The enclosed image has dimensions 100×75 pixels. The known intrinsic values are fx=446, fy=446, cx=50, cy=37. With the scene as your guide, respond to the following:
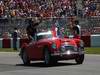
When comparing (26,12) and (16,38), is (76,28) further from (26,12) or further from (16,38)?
(26,12)

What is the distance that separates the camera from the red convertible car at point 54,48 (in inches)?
698

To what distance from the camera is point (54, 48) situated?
17688mm

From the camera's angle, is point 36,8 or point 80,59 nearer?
point 80,59

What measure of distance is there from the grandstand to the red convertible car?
556 inches

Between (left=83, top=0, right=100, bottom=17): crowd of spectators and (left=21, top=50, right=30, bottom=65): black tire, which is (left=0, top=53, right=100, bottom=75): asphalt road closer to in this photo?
(left=21, top=50, right=30, bottom=65): black tire

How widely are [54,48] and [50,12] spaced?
65.7 ft

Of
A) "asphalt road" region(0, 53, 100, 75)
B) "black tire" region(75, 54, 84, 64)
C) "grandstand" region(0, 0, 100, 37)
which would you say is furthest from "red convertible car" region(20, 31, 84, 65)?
"grandstand" region(0, 0, 100, 37)

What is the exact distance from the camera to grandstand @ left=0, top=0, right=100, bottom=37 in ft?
109

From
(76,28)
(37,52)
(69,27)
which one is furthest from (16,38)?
(37,52)

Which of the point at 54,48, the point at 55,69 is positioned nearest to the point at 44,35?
the point at 54,48

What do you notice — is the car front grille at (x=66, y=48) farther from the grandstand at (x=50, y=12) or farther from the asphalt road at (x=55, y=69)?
the grandstand at (x=50, y=12)

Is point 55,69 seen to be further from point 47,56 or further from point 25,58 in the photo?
point 25,58

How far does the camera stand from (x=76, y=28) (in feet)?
92.0

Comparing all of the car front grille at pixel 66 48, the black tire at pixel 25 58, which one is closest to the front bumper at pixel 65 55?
the car front grille at pixel 66 48
